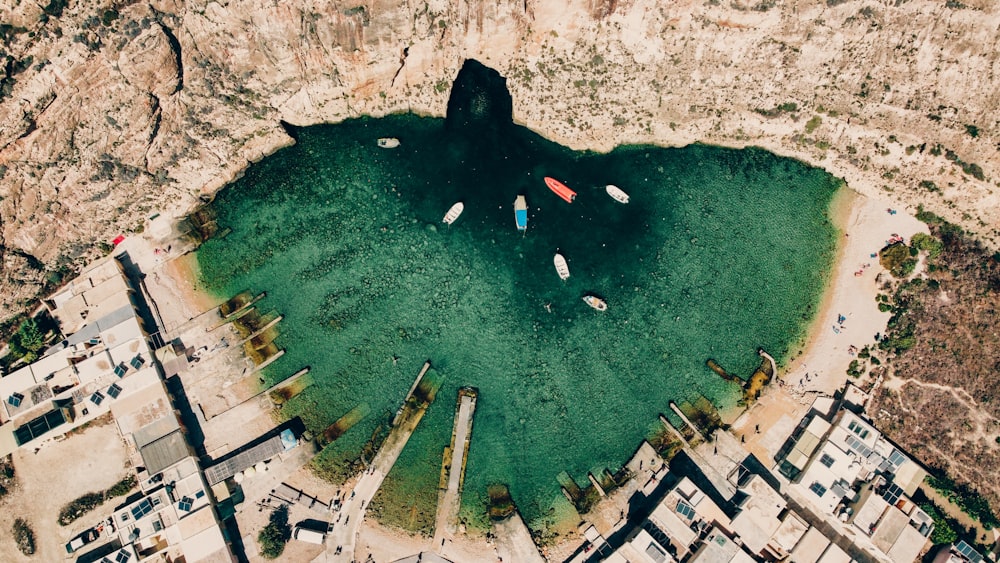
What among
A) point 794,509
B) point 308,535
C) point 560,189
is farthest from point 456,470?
point 794,509

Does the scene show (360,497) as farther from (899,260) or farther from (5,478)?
(899,260)

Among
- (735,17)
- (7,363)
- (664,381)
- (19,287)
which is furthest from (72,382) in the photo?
(735,17)

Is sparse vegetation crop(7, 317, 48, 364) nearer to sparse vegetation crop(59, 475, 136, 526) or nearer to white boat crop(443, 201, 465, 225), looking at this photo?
sparse vegetation crop(59, 475, 136, 526)

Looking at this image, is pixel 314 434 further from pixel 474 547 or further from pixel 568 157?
pixel 568 157

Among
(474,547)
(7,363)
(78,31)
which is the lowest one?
(7,363)

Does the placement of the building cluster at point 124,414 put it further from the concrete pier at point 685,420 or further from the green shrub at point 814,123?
the green shrub at point 814,123

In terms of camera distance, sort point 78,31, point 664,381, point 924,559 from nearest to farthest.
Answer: point 78,31, point 924,559, point 664,381

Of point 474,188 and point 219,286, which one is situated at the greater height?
point 474,188
